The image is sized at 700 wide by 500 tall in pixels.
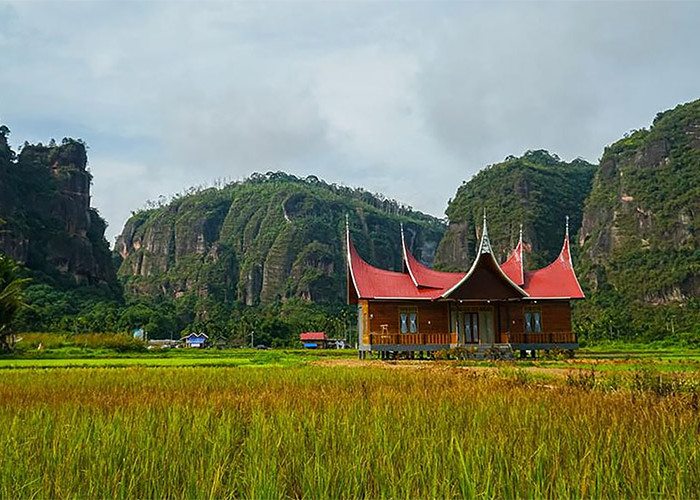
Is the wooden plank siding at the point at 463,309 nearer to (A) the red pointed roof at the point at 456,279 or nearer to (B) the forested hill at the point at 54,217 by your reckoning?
(A) the red pointed roof at the point at 456,279

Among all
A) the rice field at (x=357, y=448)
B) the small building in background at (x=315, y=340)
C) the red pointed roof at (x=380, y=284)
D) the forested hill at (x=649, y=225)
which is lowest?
the rice field at (x=357, y=448)

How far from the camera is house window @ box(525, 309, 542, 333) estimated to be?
2008 centimetres

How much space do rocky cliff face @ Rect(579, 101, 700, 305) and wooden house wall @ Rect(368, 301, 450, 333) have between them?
138 feet

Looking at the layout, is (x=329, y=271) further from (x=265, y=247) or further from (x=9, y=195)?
(x=9, y=195)

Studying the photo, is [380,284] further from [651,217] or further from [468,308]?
[651,217]

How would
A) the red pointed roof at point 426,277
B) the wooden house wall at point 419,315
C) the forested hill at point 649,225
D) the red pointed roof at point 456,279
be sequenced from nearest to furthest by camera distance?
the red pointed roof at point 456,279 < the wooden house wall at point 419,315 < the red pointed roof at point 426,277 < the forested hill at point 649,225

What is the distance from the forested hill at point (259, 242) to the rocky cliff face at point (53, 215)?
26.7m

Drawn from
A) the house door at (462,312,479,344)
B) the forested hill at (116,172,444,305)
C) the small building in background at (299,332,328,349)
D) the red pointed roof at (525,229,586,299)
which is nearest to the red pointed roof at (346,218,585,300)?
the red pointed roof at (525,229,586,299)

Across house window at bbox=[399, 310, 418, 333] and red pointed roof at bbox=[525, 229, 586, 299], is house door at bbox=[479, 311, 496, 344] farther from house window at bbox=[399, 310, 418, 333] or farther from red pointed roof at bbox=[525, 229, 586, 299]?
house window at bbox=[399, 310, 418, 333]

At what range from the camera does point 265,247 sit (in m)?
97.7

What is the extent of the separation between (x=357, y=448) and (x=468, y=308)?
1785 cm

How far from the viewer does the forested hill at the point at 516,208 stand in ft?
237

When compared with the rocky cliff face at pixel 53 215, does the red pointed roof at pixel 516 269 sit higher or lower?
lower

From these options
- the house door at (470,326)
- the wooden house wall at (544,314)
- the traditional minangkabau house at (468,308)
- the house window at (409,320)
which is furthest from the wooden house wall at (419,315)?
the wooden house wall at (544,314)
